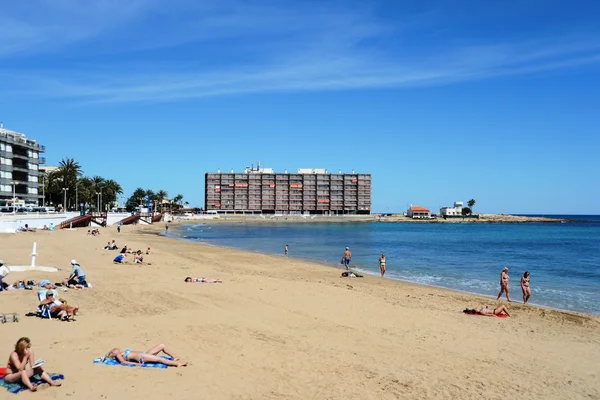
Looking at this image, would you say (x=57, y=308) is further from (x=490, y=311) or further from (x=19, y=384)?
(x=490, y=311)

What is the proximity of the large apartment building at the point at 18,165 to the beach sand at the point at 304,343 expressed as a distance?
2547 inches

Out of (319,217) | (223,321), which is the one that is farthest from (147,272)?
(319,217)

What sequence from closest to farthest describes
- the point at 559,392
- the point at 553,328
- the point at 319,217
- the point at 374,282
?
the point at 559,392, the point at 553,328, the point at 374,282, the point at 319,217

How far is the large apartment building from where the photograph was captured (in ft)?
243

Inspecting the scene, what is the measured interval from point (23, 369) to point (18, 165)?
83964 millimetres

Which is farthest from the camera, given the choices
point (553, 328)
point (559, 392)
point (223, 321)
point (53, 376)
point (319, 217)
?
point (319, 217)

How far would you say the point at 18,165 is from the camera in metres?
80.4

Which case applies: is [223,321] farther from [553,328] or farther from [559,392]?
[553,328]

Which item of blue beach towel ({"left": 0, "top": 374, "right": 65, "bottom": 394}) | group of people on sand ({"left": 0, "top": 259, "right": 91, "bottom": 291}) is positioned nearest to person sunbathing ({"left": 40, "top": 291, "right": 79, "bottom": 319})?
group of people on sand ({"left": 0, "top": 259, "right": 91, "bottom": 291})

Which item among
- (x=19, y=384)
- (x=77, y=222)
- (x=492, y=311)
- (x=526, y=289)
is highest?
(x=77, y=222)

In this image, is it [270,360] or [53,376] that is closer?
[53,376]

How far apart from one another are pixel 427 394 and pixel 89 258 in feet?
82.6

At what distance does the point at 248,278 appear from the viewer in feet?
75.8

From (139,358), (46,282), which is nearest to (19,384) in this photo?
(139,358)
